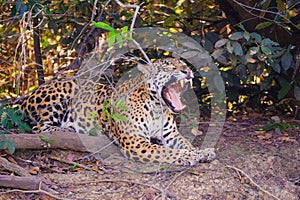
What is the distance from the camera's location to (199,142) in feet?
19.8

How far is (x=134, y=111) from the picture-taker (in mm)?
5586

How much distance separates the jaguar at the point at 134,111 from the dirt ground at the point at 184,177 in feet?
0.62

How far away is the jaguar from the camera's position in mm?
5324

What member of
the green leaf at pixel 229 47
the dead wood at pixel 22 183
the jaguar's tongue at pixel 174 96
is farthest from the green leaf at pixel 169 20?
the dead wood at pixel 22 183

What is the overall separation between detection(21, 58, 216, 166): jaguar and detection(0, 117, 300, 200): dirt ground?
0.62 ft

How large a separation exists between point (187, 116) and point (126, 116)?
1.39 meters

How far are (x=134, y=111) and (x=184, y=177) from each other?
97 cm

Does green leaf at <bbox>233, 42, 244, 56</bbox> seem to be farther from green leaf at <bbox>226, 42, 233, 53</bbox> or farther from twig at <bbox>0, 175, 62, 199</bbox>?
twig at <bbox>0, 175, 62, 199</bbox>

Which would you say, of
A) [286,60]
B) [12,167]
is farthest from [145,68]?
[12,167]

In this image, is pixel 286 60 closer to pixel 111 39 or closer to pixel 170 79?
pixel 170 79

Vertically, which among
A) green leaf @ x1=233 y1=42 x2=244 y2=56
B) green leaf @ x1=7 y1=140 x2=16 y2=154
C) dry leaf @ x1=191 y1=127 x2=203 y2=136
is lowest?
dry leaf @ x1=191 y1=127 x2=203 y2=136

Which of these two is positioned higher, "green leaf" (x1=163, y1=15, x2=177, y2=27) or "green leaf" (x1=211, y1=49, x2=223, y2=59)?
"green leaf" (x1=163, y1=15, x2=177, y2=27)

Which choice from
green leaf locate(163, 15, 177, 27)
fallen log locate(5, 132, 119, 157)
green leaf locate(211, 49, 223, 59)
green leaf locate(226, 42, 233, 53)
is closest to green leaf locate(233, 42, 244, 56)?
green leaf locate(226, 42, 233, 53)

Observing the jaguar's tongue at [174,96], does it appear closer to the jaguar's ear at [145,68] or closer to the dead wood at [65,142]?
the jaguar's ear at [145,68]
